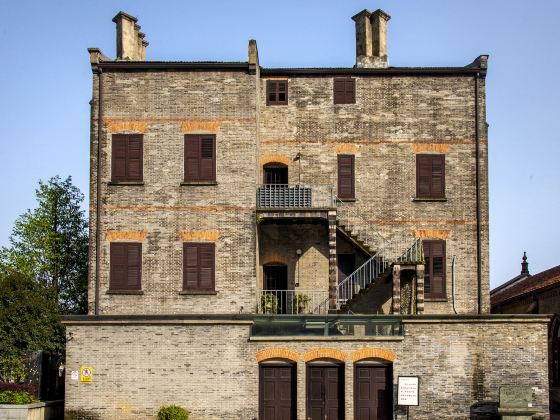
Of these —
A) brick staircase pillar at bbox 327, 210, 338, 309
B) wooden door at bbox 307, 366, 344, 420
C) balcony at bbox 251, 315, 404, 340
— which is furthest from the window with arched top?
wooden door at bbox 307, 366, 344, 420

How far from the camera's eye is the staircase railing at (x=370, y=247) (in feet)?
110

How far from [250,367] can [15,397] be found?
26.6 feet

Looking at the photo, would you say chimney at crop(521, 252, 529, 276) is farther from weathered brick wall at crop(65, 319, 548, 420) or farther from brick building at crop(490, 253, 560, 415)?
weathered brick wall at crop(65, 319, 548, 420)

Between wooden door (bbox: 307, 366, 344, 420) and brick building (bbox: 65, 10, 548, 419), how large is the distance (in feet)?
0.16

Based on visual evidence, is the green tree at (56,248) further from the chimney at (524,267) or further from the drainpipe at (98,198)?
the chimney at (524,267)

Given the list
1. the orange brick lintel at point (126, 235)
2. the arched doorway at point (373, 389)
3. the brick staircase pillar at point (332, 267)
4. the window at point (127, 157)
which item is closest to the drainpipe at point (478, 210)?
the brick staircase pillar at point (332, 267)

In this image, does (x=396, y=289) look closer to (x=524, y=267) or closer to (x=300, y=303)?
(x=300, y=303)

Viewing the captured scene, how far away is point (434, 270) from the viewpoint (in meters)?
34.2

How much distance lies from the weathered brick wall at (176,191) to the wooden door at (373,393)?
5.24 metres

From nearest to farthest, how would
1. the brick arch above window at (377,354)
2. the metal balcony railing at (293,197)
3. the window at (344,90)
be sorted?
the brick arch above window at (377,354) < the metal balcony railing at (293,197) < the window at (344,90)

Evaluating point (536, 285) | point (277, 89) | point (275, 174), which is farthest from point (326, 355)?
point (536, 285)

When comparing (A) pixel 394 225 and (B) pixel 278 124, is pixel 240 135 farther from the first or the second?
(A) pixel 394 225

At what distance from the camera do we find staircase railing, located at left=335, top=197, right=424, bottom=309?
110ft

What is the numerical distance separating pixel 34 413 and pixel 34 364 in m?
2.48
